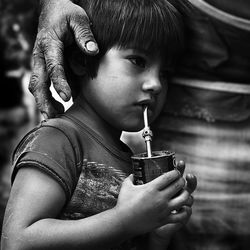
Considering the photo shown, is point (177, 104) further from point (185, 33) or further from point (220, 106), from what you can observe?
point (185, 33)

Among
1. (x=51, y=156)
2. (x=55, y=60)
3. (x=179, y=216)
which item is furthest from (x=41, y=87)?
(x=179, y=216)

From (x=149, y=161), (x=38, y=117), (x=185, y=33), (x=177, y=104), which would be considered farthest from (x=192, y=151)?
(x=38, y=117)

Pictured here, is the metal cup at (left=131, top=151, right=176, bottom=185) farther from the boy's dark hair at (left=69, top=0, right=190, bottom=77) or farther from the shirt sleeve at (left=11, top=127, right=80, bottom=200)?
the boy's dark hair at (left=69, top=0, right=190, bottom=77)

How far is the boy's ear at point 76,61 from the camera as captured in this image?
1236mm

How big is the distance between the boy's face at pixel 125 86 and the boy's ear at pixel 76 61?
37mm

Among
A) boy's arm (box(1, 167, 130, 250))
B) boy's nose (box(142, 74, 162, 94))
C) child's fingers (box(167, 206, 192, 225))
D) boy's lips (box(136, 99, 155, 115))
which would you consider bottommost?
child's fingers (box(167, 206, 192, 225))

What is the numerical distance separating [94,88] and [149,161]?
10.6 inches

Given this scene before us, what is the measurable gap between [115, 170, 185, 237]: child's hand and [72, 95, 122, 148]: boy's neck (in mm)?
215

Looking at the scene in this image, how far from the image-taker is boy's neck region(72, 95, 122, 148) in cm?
124

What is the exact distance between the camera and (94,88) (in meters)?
1.21

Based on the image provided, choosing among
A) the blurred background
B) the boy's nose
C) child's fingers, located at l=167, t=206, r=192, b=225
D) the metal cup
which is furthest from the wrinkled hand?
the blurred background

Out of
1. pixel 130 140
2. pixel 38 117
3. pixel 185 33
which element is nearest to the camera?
pixel 185 33

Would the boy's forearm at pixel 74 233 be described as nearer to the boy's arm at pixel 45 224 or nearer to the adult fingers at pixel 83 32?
the boy's arm at pixel 45 224

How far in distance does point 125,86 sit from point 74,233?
349 mm
